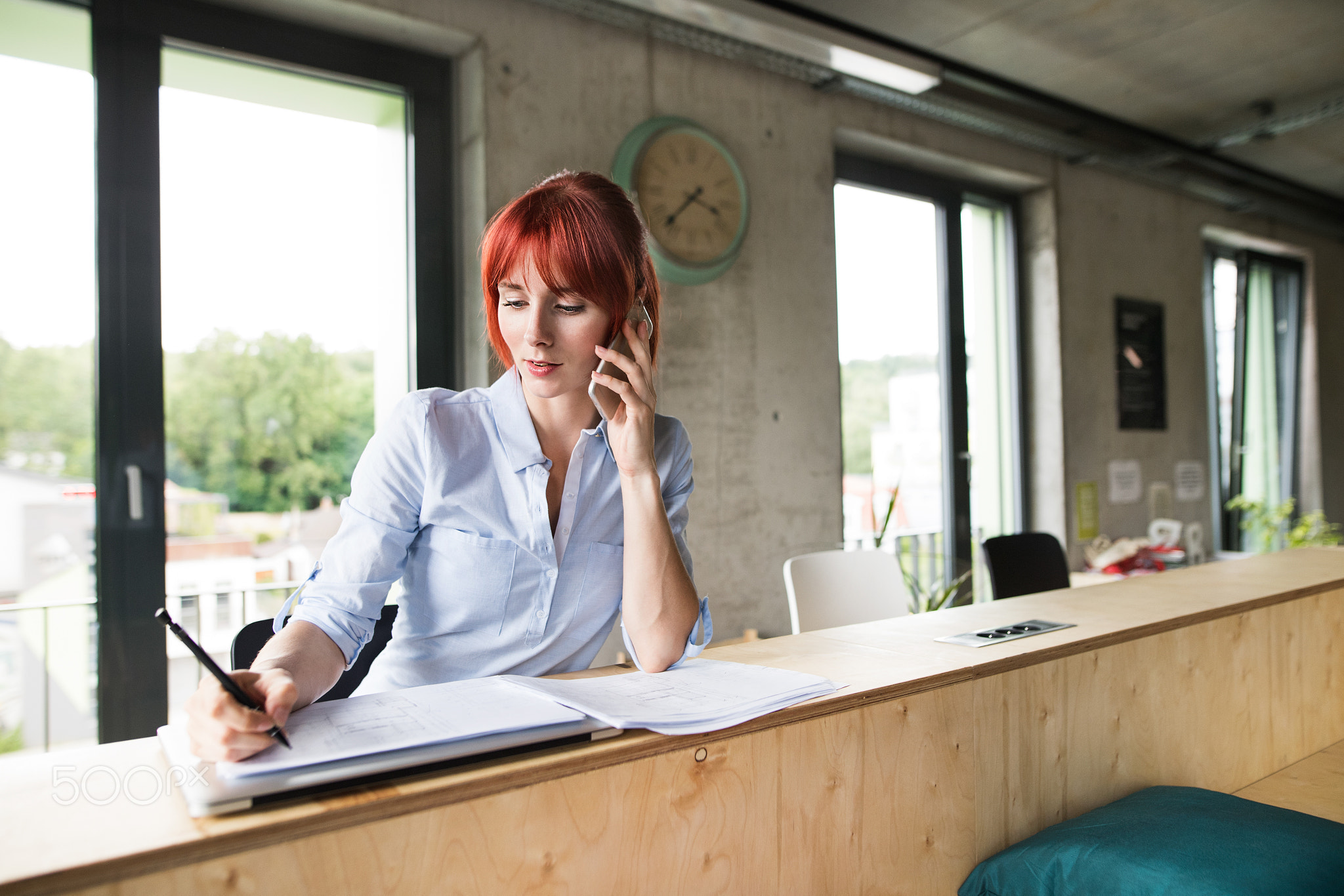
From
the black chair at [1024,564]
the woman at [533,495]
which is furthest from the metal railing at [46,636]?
the black chair at [1024,564]

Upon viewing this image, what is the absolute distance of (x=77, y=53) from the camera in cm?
232

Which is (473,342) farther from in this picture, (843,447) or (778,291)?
(843,447)

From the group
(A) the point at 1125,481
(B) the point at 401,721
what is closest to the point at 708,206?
(B) the point at 401,721

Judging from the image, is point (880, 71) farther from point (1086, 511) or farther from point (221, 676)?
point (221, 676)

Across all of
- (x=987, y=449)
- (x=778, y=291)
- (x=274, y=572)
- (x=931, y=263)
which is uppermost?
(x=931, y=263)

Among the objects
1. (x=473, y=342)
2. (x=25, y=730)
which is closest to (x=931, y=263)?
(x=473, y=342)

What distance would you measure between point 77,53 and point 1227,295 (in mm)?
6261

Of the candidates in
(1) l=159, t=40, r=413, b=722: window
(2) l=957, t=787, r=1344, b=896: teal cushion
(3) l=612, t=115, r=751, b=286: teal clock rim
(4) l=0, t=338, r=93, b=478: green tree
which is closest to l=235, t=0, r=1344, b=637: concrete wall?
(3) l=612, t=115, r=751, b=286: teal clock rim

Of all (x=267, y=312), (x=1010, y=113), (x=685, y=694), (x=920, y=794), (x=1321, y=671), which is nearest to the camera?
(x=685, y=694)

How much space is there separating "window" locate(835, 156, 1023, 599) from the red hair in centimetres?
245

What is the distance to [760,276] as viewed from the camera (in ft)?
10.8

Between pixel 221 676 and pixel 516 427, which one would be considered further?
pixel 516 427

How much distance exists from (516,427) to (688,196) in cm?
199

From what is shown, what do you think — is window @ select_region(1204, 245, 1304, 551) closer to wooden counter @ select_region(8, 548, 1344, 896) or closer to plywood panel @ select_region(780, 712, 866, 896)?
wooden counter @ select_region(8, 548, 1344, 896)
